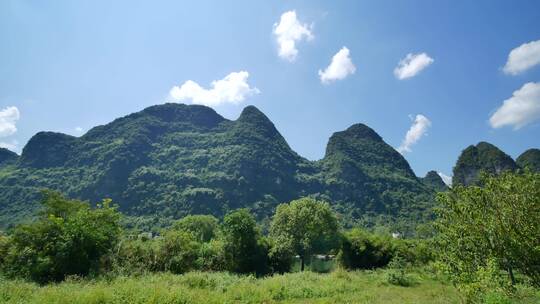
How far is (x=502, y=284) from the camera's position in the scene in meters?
6.19

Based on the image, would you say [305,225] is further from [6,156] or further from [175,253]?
[6,156]

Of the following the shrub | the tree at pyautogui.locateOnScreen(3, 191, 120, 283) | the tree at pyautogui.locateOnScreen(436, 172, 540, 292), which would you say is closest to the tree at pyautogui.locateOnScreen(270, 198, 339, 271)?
the shrub

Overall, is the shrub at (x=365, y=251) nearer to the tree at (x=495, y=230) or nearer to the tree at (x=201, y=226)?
the tree at (x=201, y=226)

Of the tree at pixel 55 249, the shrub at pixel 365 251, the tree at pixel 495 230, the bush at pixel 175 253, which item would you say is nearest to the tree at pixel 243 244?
the bush at pixel 175 253

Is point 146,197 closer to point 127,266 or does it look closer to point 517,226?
point 127,266

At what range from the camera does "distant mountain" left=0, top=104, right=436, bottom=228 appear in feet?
414

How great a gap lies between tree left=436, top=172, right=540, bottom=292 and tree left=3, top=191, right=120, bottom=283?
724 inches

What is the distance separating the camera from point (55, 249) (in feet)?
59.6

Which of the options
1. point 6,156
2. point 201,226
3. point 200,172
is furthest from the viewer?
point 6,156

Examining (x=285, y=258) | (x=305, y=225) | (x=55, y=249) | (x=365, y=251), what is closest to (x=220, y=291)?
(x=55, y=249)

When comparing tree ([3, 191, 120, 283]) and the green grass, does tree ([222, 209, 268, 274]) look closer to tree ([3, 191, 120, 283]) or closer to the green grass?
the green grass

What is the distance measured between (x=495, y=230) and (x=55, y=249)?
65.4 ft

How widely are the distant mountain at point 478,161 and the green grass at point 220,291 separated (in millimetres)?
100983

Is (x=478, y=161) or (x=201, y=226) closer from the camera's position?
(x=201, y=226)
